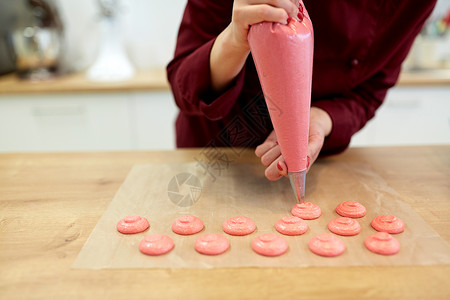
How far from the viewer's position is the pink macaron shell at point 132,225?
57 cm

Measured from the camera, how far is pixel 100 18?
5.50 feet

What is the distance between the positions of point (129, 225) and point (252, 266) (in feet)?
0.63

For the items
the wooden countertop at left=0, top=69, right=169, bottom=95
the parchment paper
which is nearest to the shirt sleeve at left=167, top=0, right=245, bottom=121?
the parchment paper

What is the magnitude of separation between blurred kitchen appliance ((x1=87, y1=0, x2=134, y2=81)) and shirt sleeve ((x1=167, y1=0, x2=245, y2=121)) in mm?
936

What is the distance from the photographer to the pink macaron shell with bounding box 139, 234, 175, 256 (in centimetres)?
51

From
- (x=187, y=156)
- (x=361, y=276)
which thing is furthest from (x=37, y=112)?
(x=361, y=276)

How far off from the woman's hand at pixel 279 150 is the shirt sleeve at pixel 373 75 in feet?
0.08

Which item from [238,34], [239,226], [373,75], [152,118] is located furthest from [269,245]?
[152,118]

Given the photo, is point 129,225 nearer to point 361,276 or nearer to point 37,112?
point 361,276

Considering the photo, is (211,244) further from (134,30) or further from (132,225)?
(134,30)

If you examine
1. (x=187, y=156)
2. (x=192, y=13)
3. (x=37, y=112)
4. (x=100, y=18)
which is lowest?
(x=37, y=112)

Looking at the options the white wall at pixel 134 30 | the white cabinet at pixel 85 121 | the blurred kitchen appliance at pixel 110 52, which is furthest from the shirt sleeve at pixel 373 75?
the white wall at pixel 134 30

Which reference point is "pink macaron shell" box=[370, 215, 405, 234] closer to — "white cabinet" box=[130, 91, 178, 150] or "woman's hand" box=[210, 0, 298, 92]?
"woman's hand" box=[210, 0, 298, 92]

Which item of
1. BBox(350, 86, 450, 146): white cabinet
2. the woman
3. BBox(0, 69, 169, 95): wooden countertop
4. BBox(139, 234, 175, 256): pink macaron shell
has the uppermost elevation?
the woman
